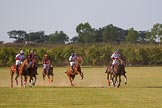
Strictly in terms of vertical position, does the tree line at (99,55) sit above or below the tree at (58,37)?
below

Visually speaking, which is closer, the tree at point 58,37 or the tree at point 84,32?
the tree at point 84,32

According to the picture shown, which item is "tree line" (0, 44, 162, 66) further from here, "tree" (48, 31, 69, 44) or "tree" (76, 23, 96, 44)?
"tree" (48, 31, 69, 44)

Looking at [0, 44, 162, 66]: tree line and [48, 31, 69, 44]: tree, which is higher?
[48, 31, 69, 44]: tree

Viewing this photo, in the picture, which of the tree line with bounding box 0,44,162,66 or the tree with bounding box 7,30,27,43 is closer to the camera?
the tree line with bounding box 0,44,162,66

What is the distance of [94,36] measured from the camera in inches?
6309

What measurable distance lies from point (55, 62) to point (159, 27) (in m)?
58.1

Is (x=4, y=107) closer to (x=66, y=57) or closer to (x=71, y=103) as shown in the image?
(x=71, y=103)

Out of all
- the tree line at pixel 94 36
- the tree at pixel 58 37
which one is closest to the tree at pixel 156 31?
the tree line at pixel 94 36

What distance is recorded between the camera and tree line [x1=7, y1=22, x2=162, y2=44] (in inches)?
5945

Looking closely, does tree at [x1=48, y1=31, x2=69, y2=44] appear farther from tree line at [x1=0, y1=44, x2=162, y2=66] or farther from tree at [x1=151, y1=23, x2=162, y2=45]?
tree line at [x1=0, y1=44, x2=162, y2=66]

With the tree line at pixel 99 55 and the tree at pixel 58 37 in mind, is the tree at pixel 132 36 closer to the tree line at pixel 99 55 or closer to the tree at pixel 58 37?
the tree at pixel 58 37

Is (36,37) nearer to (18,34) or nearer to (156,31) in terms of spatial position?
(18,34)

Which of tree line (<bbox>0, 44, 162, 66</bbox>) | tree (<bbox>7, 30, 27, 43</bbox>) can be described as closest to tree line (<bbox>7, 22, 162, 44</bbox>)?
tree (<bbox>7, 30, 27, 43</bbox>)

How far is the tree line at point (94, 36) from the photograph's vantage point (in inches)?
5945
